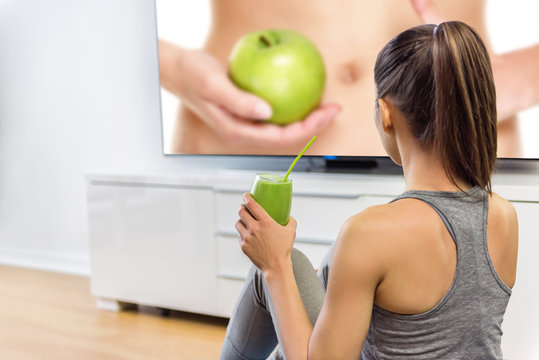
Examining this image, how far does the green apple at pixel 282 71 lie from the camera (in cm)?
250

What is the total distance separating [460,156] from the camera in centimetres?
84

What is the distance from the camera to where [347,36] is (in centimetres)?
241

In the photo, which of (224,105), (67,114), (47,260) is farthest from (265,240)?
(47,260)

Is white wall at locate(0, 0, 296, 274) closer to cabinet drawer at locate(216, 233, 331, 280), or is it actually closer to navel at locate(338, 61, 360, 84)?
cabinet drawer at locate(216, 233, 331, 280)

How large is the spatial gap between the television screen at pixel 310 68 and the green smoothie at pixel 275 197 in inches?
54.2

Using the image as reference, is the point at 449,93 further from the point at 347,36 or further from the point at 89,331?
the point at 89,331

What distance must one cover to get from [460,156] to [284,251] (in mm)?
331

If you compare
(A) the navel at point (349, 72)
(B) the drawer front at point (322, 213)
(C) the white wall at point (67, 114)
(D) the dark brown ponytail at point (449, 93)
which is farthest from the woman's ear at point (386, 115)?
(C) the white wall at point (67, 114)

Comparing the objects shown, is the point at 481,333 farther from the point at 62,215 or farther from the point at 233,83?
the point at 62,215

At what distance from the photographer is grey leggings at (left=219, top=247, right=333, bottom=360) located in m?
1.17

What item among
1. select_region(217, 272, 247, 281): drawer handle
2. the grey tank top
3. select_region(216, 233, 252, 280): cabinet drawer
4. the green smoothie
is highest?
the green smoothie

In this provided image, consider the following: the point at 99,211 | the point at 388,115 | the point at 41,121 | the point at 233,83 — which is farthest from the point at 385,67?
the point at 41,121

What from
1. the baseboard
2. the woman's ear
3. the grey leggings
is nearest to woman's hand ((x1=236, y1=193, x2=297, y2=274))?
the grey leggings

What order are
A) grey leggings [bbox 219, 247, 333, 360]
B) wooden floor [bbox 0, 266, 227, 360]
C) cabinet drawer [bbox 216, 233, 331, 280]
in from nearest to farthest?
grey leggings [bbox 219, 247, 333, 360], wooden floor [bbox 0, 266, 227, 360], cabinet drawer [bbox 216, 233, 331, 280]
